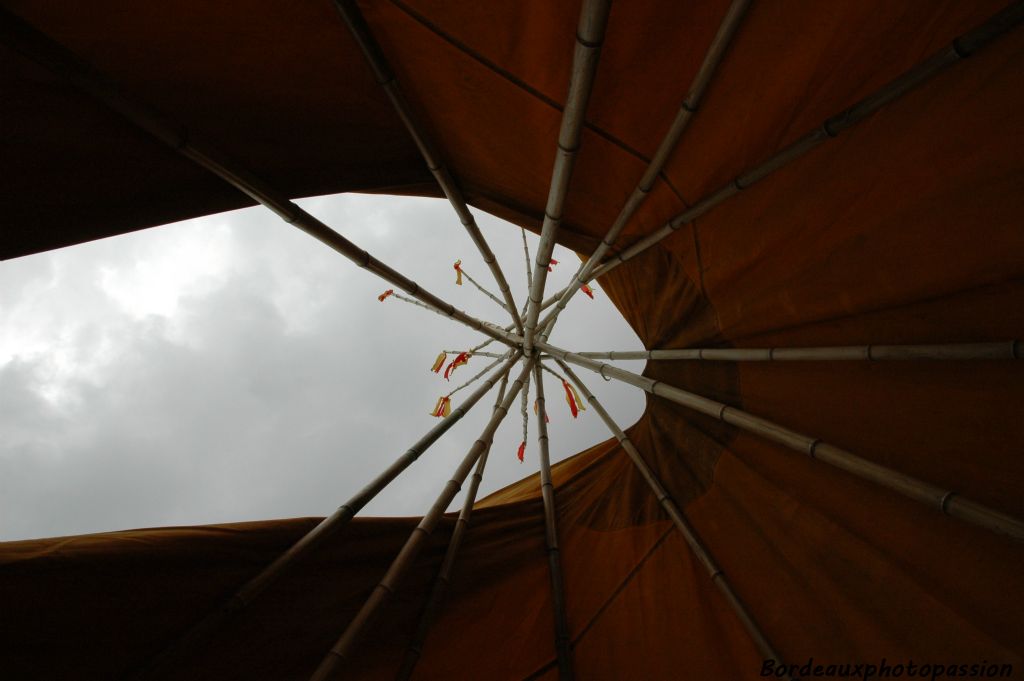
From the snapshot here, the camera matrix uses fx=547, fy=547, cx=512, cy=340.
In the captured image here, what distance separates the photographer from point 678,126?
14.0ft

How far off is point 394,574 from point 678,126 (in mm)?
4281

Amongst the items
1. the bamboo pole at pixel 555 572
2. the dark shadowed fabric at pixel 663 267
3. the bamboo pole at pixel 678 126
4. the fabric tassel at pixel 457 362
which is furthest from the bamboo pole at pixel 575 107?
the fabric tassel at pixel 457 362

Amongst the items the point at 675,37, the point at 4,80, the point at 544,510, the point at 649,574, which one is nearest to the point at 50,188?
the point at 4,80

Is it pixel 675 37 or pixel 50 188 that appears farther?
pixel 675 37

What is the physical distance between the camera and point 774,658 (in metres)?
4.91

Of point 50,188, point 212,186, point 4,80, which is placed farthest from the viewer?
point 212,186

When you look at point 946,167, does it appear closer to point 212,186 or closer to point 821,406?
point 821,406

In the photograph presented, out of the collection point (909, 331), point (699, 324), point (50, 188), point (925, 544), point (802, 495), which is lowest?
point (925, 544)

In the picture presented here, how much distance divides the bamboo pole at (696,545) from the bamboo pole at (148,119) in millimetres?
4008

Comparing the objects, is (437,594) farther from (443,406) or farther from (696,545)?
(443,406)

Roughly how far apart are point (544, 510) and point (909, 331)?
13.1 feet

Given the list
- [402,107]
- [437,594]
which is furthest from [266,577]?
[402,107]

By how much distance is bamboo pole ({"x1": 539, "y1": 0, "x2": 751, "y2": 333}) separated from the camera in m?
3.53

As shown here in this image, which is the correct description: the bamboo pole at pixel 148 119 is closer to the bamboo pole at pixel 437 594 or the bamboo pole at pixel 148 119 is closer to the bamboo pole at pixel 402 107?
the bamboo pole at pixel 402 107
